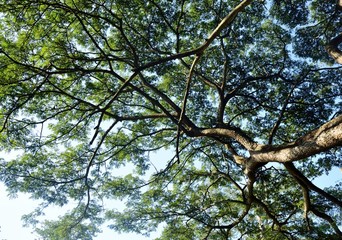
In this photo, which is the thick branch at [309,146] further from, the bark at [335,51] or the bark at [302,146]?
the bark at [335,51]

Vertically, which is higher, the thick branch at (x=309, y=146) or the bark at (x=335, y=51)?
the bark at (x=335, y=51)

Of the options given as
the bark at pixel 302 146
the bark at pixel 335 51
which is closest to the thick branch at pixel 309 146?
the bark at pixel 302 146

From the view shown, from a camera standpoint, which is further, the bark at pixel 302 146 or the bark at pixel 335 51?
the bark at pixel 335 51

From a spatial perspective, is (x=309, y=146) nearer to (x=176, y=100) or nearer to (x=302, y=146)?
(x=302, y=146)

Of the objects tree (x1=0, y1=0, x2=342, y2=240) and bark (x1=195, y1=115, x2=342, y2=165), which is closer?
bark (x1=195, y1=115, x2=342, y2=165)

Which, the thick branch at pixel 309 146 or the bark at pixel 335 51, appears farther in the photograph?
the bark at pixel 335 51

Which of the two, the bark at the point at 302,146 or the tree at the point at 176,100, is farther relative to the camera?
the tree at the point at 176,100

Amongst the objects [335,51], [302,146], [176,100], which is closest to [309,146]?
[302,146]

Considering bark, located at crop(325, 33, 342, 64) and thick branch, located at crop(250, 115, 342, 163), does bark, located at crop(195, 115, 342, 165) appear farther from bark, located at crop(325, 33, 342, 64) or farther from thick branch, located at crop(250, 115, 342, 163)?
bark, located at crop(325, 33, 342, 64)

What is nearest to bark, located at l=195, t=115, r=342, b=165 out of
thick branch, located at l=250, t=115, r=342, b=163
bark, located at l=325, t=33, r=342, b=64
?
thick branch, located at l=250, t=115, r=342, b=163

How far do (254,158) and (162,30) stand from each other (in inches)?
168

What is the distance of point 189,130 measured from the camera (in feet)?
20.7

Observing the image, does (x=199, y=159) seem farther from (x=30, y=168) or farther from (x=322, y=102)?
(x=30, y=168)

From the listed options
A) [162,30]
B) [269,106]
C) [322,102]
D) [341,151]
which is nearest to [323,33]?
[322,102]
